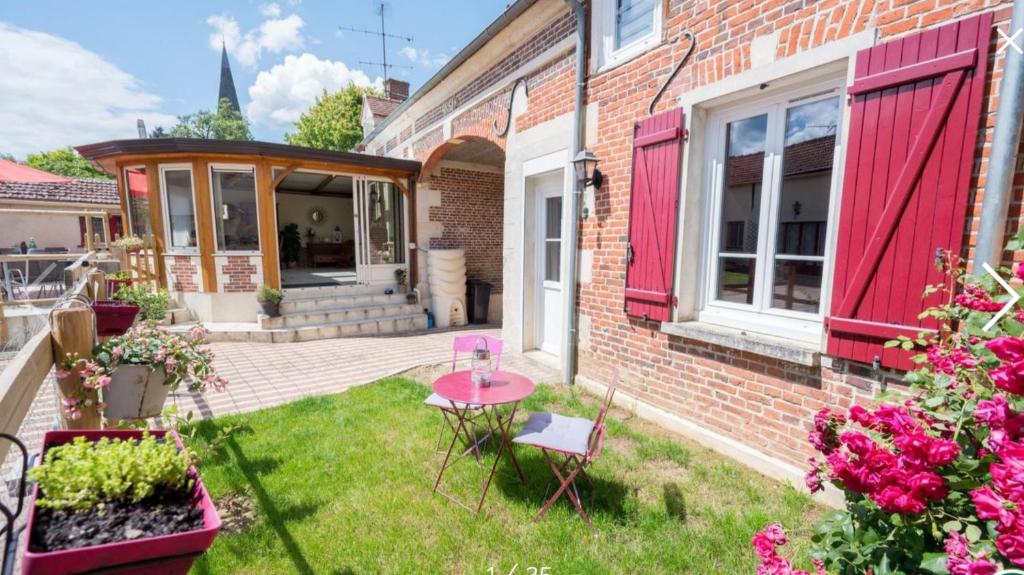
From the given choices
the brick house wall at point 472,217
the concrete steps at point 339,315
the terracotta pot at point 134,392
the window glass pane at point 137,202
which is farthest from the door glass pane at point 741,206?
the window glass pane at point 137,202

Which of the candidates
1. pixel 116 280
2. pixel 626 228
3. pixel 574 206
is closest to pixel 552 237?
pixel 574 206

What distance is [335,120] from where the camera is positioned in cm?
2384

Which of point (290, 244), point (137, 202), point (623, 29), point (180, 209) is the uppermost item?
point (623, 29)

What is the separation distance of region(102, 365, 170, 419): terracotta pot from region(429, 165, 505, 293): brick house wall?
6.49 meters

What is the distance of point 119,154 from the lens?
23.7 feet

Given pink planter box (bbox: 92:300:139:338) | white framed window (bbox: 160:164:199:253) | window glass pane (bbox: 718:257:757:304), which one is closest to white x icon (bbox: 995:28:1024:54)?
window glass pane (bbox: 718:257:757:304)

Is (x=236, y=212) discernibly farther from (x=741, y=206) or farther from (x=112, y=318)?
(x=741, y=206)

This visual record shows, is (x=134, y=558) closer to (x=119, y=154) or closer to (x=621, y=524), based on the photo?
(x=621, y=524)

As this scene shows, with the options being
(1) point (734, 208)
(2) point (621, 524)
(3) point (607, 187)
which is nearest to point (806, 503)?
(2) point (621, 524)

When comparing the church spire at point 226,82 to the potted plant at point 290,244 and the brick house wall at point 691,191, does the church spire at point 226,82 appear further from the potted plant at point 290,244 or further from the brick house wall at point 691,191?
the brick house wall at point 691,191

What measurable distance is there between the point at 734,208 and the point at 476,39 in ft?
14.1

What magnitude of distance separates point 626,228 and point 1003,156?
2429mm

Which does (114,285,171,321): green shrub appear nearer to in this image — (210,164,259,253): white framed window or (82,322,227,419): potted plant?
(210,164,259,253): white framed window

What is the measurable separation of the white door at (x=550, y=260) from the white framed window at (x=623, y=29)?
1.51 metres
